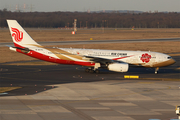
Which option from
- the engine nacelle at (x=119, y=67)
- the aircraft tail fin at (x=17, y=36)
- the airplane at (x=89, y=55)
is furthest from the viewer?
the aircraft tail fin at (x=17, y=36)

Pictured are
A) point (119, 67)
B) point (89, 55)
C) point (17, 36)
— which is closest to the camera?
point (119, 67)

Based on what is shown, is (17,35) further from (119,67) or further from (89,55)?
(119,67)

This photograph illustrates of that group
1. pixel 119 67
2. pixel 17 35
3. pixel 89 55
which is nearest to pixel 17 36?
pixel 17 35

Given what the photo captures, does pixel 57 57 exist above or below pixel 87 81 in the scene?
above

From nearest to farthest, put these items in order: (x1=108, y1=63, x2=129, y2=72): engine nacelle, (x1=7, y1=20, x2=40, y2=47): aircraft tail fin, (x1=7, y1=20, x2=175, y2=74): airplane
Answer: (x1=108, y1=63, x2=129, y2=72): engine nacelle < (x1=7, y1=20, x2=175, y2=74): airplane < (x1=7, y1=20, x2=40, y2=47): aircraft tail fin

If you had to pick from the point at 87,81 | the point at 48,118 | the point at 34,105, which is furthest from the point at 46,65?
the point at 48,118

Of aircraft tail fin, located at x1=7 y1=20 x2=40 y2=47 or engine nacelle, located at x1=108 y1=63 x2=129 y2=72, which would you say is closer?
engine nacelle, located at x1=108 y1=63 x2=129 y2=72

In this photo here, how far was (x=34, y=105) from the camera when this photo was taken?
2531 centimetres

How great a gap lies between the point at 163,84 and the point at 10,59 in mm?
35098

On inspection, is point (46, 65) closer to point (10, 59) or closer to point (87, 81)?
point (10, 59)

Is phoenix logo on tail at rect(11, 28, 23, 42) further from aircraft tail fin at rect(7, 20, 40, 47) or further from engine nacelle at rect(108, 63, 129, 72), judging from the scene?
engine nacelle at rect(108, 63, 129, 72)

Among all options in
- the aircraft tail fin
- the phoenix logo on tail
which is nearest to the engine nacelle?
the aircraft tail fin

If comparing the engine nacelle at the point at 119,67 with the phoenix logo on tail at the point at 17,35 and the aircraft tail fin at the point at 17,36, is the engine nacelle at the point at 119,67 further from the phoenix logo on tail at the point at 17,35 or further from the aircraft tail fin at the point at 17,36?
the phoenix logo on tail at the point at 17,35

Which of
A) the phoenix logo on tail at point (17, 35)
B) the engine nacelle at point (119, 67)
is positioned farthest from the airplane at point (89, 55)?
the engine nacelle at point (119, 67)
